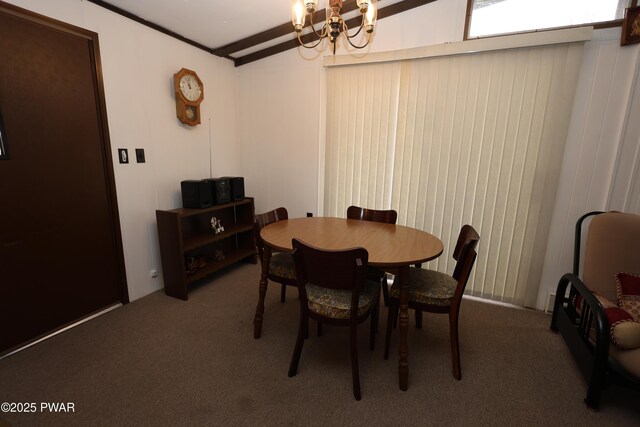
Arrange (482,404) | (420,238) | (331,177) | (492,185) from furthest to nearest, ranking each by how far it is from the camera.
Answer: (331,177)
(492,185)
(420,238)
(482,404)

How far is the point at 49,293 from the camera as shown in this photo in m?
2.08

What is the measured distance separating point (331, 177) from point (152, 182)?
1779 mm

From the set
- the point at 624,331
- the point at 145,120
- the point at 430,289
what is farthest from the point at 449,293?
the point at 145,120

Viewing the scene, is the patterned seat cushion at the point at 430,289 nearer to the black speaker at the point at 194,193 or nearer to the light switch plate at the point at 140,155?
the black speaker at the point at 194,193

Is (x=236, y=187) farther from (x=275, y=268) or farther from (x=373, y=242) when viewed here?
(x=373, y=242)

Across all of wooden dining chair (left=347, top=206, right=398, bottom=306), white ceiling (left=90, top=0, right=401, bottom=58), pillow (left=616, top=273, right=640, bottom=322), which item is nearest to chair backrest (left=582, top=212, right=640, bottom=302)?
pillow (left=616, top=273, right=640, bottom=322)

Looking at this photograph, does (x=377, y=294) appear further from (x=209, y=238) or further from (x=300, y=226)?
(x=209, y=238)

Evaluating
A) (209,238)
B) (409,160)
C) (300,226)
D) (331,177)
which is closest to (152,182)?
(209,238)

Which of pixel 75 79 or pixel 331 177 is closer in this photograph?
pixel 75 79

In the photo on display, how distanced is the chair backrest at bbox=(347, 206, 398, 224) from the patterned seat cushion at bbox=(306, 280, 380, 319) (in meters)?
0.86

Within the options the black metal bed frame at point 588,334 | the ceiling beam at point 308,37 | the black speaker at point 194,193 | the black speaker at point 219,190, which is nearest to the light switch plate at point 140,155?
the black speaker at point 194,193

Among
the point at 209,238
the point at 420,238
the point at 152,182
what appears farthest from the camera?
the point at 209,238

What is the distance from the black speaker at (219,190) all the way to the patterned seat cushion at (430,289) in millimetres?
1993

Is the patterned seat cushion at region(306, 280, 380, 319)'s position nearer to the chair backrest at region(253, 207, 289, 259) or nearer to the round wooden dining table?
the round wooden dining table
